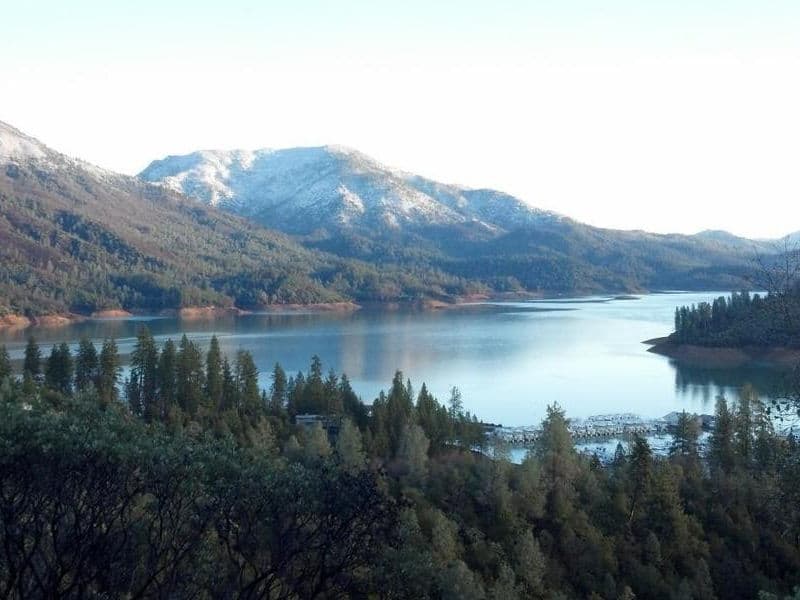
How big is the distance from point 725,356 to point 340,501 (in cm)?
4414

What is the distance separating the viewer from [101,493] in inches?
251

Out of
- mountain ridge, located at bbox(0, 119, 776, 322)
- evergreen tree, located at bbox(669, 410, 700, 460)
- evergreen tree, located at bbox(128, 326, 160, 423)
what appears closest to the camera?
evergreen tree, located at bbox(669, 410, 700, 460)

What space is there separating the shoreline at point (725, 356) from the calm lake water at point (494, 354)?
1.33 meters

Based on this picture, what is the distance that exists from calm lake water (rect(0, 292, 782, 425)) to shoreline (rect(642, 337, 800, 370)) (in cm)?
133

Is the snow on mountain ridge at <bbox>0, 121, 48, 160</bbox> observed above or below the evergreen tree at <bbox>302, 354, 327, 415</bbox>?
above

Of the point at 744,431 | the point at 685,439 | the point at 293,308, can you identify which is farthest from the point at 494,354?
the point at 293,308

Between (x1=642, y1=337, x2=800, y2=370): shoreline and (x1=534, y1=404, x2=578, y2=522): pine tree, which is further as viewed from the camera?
(x1=642, y1=337, x2=800, y2=370): shoreline

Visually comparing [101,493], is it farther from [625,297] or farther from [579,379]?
[625,297]

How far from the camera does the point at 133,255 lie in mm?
104312

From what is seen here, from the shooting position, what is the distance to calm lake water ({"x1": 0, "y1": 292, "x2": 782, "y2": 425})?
116 feet

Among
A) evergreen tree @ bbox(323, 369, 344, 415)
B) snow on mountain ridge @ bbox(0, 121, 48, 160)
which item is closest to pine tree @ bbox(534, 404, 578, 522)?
evergreen tree @ bbox(323, 369, 344, 415)

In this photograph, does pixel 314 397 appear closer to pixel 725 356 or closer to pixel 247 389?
pixel 247 389

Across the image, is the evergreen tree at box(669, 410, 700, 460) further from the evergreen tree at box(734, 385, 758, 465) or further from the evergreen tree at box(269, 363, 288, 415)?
the evergreen tree at box(269, 363, 288, 415)

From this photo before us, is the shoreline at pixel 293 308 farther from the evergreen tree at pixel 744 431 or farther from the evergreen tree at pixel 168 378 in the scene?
the evergreen tree at pixel 744 431
